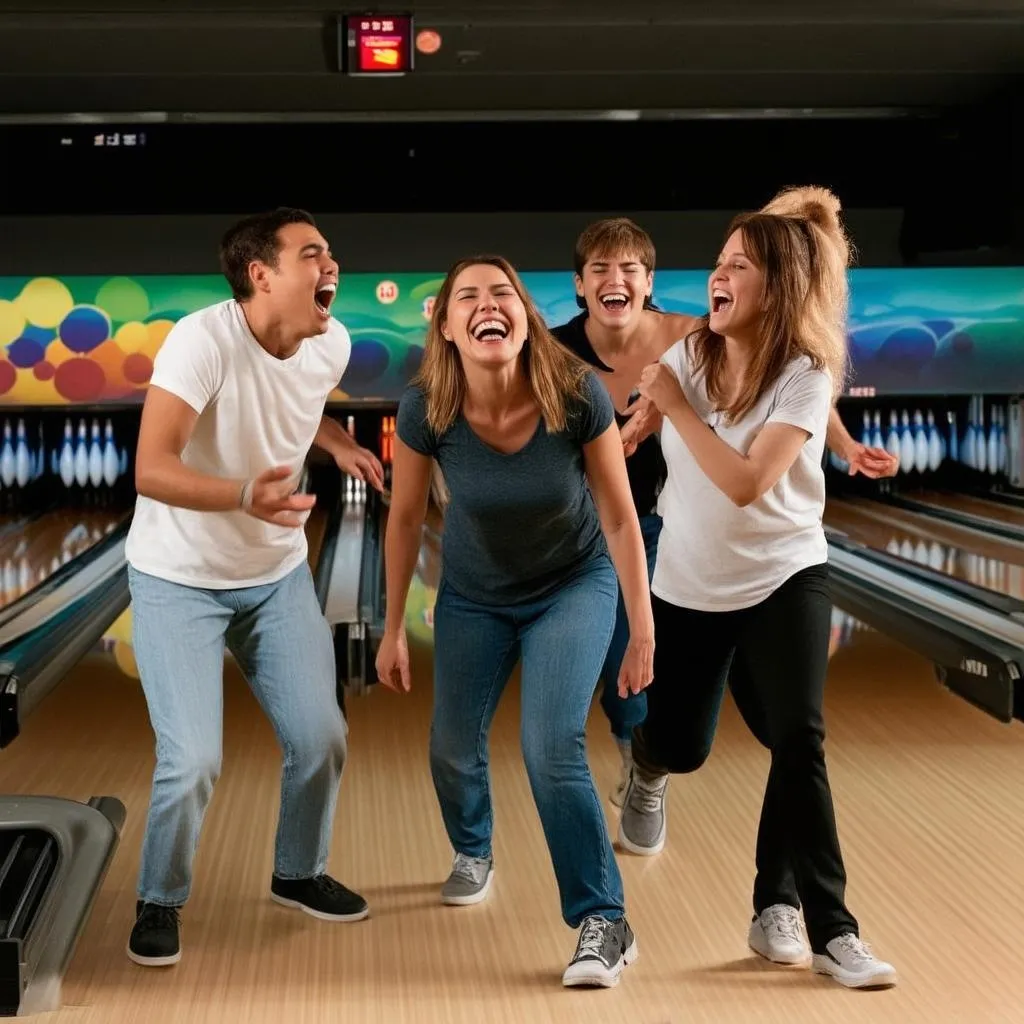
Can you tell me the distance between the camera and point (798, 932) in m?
2.60

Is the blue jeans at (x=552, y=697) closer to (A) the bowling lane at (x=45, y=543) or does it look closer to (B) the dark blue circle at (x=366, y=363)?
(A) the bowling lane at (x=45, y=543)

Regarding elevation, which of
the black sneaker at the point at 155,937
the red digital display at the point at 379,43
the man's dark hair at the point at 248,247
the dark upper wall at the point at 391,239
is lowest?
the black sneaker at the point at 155,937

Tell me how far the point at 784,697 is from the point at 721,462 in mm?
414

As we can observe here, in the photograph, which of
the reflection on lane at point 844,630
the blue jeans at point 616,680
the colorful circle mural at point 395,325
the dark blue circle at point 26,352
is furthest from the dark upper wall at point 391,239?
the blue jeans at point 616,680

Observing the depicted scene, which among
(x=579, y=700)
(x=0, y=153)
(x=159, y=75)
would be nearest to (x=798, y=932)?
(x=579, y=700)

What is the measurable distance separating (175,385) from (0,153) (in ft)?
11.7

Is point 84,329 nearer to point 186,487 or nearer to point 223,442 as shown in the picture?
point 223,442

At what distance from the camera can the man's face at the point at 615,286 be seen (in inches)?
129

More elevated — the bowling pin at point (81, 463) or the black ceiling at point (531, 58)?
the black ceiling at point (531, 58)

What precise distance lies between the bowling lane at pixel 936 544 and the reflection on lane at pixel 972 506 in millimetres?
190

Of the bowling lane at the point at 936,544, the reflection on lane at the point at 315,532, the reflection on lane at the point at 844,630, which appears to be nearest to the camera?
the bowling lane at the point at 936,544

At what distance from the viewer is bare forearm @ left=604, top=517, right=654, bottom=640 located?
2561 millimetres

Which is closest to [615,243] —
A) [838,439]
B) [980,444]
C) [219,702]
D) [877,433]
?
[838,439]

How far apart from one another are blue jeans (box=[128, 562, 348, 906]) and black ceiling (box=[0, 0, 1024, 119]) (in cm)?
241
